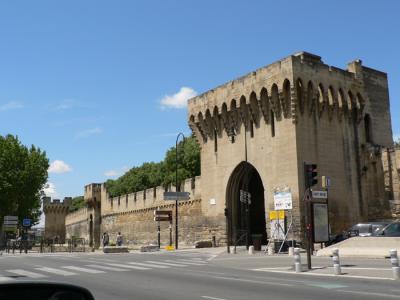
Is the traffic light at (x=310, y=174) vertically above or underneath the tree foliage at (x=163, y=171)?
underneath

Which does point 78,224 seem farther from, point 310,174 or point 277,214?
point 310,174

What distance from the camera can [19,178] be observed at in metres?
55.4

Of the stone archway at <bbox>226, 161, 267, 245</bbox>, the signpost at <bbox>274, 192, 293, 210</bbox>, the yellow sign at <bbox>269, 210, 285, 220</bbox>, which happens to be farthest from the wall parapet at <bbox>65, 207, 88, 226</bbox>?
the signpost at <bbox>274, 192, 293, 210</bbox>

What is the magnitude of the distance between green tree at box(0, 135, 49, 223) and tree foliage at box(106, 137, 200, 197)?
54.8ft

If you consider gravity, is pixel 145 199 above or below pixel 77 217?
above

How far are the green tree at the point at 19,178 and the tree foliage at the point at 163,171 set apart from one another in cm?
1671

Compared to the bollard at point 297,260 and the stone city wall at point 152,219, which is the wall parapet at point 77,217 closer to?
the stone city wall at point 152,219

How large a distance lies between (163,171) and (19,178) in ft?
74.0

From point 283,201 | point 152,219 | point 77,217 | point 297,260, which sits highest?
point 283,201

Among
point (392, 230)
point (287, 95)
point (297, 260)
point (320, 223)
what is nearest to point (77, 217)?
point (287, 95)

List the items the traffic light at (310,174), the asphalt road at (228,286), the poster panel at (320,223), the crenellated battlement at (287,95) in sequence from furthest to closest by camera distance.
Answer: the crenellated battlement at (287,95), the poster panel at (320,223), the traffic light at (310,174), the asphalt road at (228,286)

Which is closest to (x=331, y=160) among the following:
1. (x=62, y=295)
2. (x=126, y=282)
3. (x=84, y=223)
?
(x=126, y=282)

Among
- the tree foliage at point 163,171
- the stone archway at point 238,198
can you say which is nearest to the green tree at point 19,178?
the tree foliage at point 163,171

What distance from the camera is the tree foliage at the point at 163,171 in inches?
2464
